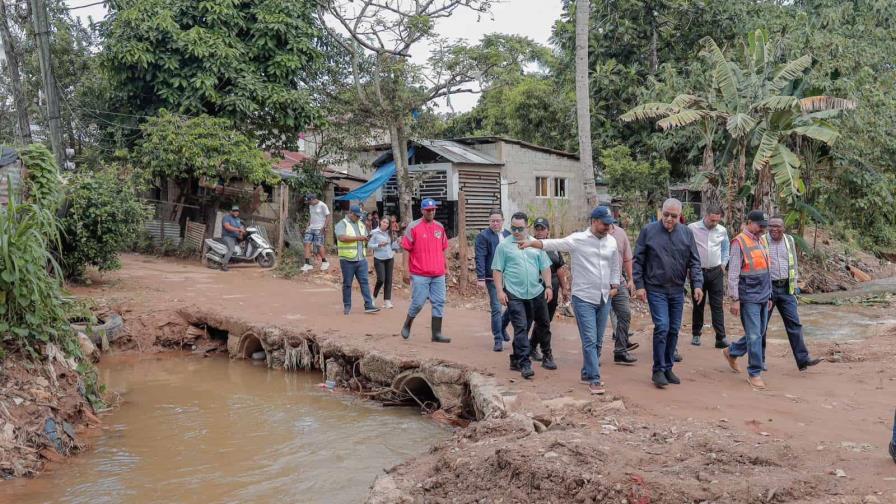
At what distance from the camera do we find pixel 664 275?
22.7ft

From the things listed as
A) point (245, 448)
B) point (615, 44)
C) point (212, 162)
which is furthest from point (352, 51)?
point (245, 448)

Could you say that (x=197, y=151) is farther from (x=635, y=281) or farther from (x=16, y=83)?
(x=635, y=281)

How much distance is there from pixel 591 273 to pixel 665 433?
191 cm

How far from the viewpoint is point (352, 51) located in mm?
19797

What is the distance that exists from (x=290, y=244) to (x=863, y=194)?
17.0 metres

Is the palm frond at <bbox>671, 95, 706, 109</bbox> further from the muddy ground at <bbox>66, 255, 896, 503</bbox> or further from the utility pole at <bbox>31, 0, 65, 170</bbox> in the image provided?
the utility pole at <bbox>31, 0, 65, 170</bbox>

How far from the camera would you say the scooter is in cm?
1703

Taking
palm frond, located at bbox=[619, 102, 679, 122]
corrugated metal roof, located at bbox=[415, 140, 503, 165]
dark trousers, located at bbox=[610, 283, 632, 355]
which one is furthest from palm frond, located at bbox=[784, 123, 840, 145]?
dark trousers, located at bbox=[610, 283, 632, 355]

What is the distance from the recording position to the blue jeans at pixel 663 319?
6.93m

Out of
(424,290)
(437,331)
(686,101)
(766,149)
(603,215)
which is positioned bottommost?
(437,331)

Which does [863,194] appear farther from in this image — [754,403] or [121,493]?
[121,493]

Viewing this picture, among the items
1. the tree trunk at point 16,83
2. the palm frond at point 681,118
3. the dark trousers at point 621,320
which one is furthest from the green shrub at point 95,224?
the palm frond at point 681,118

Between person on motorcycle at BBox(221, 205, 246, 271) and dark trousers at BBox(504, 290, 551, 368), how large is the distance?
1081 centimetres

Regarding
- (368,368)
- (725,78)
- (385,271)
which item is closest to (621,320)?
(368,368)
